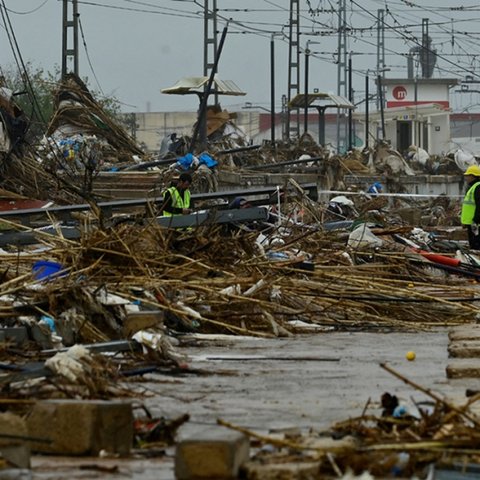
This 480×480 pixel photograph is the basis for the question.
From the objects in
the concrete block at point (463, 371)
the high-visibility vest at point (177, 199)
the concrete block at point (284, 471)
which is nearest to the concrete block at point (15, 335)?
the concrete block at point (463, 371)

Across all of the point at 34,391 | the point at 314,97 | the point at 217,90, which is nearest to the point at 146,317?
the point at 34,391

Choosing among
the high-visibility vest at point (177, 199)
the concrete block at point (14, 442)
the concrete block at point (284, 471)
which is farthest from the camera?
the high-visibility vest at point (177, 199)

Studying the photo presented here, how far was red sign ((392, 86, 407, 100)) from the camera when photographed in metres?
107

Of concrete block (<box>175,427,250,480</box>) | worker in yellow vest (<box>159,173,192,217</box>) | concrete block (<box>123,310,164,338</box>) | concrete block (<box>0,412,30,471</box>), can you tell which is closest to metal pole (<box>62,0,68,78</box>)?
worker in yellow vest (<box>159,173,192,217</box>)

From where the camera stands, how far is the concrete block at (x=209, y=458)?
6.32 m

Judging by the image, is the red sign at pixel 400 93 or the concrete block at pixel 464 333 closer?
the concrete block at pixel 464 333

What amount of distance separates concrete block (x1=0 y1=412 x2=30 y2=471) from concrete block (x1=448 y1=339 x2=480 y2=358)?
187 inches

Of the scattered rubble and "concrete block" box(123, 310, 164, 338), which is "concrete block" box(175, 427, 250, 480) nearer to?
the scattered rubble

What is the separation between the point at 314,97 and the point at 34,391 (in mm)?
55785

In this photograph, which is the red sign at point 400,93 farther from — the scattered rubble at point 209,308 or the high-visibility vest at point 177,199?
the high-visibility vest at point 177,199

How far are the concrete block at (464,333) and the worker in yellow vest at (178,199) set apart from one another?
19.6 feet

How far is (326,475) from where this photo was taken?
639 centimetres

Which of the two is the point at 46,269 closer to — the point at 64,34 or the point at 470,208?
the point at 470,208

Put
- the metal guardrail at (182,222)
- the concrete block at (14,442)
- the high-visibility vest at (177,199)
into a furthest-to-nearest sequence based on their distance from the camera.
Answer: the high-visibility vest at (177,199), the metal guardrail at (182,222), the concrete block at (14,442)
